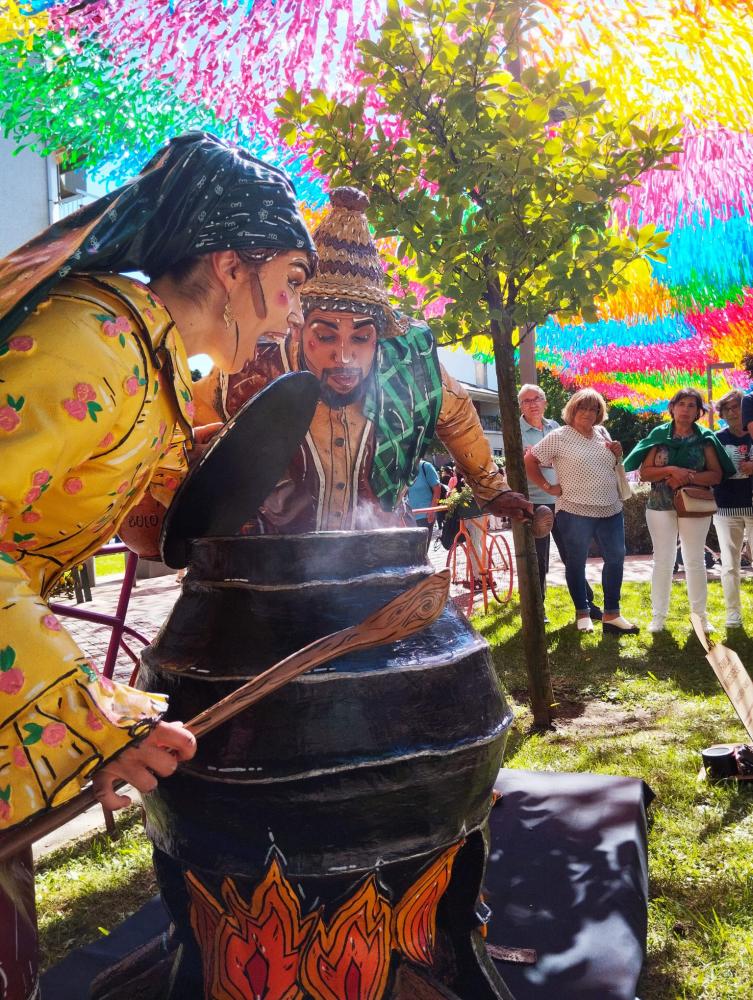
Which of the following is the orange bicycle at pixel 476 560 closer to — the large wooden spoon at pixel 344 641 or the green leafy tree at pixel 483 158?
the green leafy tree at pixel 483 158

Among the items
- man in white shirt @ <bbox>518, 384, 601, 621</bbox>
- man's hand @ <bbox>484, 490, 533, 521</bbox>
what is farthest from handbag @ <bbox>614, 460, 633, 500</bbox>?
man's hand @ <bbox>484, 490, 533, 521</bbox>

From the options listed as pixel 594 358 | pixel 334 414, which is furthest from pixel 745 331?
pixel 334 414

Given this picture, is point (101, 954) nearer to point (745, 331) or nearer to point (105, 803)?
point (105, 803)

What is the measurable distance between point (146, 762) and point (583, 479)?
197 inches

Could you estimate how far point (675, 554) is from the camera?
570 cm

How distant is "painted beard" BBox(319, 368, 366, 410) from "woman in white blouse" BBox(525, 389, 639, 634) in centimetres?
388

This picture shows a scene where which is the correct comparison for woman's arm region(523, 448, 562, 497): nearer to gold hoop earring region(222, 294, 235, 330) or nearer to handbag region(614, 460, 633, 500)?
handbag region(614, 460, 633, 500)

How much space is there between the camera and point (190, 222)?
1177 mm

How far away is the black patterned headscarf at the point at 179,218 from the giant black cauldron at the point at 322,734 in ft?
1.70

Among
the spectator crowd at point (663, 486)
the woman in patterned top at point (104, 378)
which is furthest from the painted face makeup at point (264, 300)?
the spectator crowd at point (663, 486)

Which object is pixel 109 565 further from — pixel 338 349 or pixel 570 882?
pixel 338 349

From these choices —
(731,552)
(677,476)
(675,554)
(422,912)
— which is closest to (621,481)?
(677,476)

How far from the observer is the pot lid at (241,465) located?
149 cm

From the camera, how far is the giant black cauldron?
4.31ft
